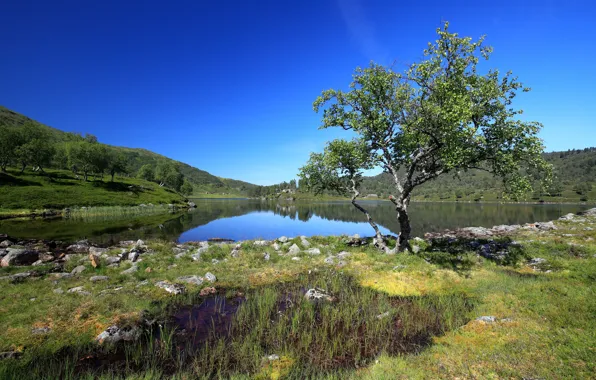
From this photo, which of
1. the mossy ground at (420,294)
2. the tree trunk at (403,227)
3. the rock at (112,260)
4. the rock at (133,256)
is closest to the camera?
the mossy ground at (420,294)

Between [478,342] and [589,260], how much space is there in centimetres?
1622

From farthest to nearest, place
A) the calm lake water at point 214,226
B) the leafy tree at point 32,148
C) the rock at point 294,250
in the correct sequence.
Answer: the leafy tree at point 32,148
the calm lake water at point 214,226
the rock at point 294,250

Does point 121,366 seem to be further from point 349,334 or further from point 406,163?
point 406,163

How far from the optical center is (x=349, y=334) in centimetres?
1069

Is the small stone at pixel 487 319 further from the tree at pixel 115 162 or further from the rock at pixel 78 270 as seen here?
the tree at pixel 115 162

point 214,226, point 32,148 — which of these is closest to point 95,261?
point 214,226

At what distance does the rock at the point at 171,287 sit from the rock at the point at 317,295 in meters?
7.03

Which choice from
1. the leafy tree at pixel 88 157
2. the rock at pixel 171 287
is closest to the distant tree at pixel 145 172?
the leafy tree at pixel 88 157

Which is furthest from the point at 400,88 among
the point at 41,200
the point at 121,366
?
the point at 41,200

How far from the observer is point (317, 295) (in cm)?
1430

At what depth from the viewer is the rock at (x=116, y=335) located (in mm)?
9711

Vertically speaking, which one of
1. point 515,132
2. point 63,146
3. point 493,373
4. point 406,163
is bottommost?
point 493,373

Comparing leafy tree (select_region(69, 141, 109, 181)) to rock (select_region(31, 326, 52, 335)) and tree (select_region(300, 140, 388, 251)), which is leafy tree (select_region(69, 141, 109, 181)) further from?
rock (select_region(31, 326, 52, 335))

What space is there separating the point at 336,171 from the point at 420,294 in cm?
1281
